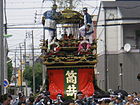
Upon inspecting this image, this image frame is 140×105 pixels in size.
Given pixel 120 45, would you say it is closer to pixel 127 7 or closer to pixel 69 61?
pixel 127 7

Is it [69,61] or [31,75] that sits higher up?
[69,61]

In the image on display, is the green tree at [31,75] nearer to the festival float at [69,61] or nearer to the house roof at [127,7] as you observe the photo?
the house roof at [127,7]

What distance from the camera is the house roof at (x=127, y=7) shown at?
4094 cm

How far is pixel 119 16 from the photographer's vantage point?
135 ft

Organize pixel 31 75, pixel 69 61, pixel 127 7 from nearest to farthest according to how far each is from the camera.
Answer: pixel 69 61
pixel 127 7
pixel 31 75

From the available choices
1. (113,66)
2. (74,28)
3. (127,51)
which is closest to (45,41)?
(74,28)

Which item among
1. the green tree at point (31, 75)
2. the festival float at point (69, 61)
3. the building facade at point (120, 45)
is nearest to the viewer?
the festival float at point (69, 61)

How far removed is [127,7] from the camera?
42.1 m

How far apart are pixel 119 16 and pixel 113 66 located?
16.3ft

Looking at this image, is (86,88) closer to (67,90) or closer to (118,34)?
(67,90)

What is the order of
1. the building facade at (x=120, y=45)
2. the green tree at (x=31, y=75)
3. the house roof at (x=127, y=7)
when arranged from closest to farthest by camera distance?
the building facade at (x=120, y=45)
the house roof at (x=127, y=7)
the green tree at (x=31, y=75)

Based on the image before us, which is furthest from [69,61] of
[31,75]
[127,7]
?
[31,75]

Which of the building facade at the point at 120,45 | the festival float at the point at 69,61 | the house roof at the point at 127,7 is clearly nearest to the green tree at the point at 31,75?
the building facade at the point at 120,45

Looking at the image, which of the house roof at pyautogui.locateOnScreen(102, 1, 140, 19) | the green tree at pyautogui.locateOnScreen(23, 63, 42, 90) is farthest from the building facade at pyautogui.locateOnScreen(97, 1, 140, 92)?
the green tree at pyautogui.locateOnScreen(23, 63, 42, 90)
